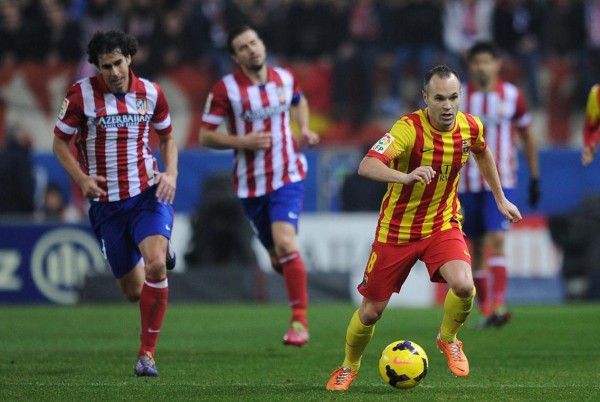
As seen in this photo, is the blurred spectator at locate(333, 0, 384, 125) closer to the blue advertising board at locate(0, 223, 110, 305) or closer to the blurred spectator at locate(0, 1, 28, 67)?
the blue advertising board at locate(0, 223, 110, 305)

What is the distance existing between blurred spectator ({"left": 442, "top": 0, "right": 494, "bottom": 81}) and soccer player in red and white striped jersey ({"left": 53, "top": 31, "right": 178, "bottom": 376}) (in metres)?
10.8

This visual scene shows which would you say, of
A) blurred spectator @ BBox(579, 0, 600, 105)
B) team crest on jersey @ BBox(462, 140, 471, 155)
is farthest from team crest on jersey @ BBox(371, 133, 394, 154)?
blurred spectator @ BBox(579, 0, 600, 105)

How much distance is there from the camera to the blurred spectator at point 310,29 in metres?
19.5

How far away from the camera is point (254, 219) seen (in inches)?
411

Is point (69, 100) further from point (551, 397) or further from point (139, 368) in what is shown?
point (551, 397)

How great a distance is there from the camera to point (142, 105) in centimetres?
839

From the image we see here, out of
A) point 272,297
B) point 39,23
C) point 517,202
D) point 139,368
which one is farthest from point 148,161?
point 39,23

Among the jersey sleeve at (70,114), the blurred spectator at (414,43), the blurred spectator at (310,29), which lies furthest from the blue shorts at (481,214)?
the blurred spectator at (310,29)

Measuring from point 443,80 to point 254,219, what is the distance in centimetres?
363

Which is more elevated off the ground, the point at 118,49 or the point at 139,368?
the point at 118,49

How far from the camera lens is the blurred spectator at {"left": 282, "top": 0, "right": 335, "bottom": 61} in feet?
63.9

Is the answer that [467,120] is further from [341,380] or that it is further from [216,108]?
[216,108]

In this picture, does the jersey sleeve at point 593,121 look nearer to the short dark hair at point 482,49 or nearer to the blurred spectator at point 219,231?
the short dark hair at point 482,49

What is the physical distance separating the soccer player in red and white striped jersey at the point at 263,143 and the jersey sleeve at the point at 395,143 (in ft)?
9.35
